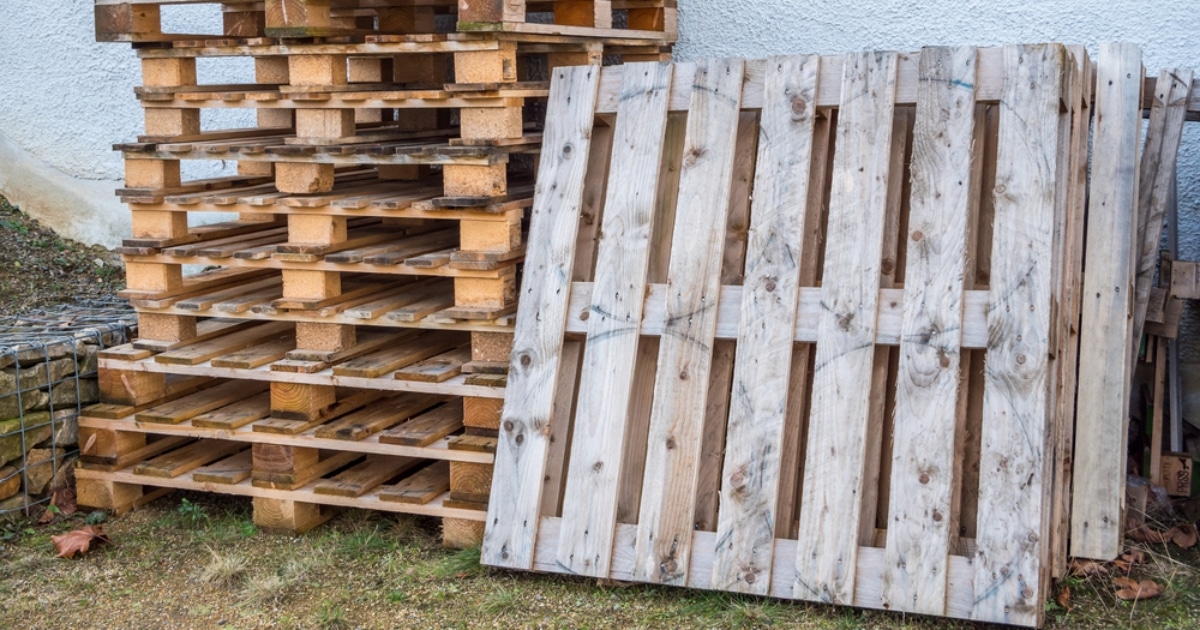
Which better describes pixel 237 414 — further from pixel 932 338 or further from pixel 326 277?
pixel 932 338

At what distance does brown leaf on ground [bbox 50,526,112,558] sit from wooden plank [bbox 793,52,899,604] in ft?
8.65

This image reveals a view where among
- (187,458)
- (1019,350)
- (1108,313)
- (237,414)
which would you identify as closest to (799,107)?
(1019,350)

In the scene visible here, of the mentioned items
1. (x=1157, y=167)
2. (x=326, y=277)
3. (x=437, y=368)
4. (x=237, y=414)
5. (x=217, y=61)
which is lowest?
(x=237, y=414)

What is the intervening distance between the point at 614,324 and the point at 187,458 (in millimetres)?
1999

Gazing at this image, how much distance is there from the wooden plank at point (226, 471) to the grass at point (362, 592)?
19 centimetres

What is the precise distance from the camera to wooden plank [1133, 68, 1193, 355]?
4414mm

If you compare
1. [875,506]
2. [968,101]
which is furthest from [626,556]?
[968,101]

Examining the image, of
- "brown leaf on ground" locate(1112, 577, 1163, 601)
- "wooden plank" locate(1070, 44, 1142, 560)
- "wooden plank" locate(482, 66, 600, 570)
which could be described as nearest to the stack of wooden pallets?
"wooden plank" locate(482, 66, 600, 570)

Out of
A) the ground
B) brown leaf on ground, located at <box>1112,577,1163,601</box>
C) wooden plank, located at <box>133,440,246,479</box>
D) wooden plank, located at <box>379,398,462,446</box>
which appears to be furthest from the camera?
the ground

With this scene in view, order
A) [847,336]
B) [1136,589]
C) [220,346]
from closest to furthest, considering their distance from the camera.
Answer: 1. [847,336]
2. [1136,589]
3. [220,346]

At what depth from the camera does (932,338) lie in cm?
370

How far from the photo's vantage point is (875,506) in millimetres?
3885

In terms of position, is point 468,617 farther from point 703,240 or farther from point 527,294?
point 703,240

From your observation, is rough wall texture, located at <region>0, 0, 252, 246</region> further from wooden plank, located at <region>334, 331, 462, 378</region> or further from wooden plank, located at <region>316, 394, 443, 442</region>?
wooden plank, located at <region>316, 394, 443, 442</region>
